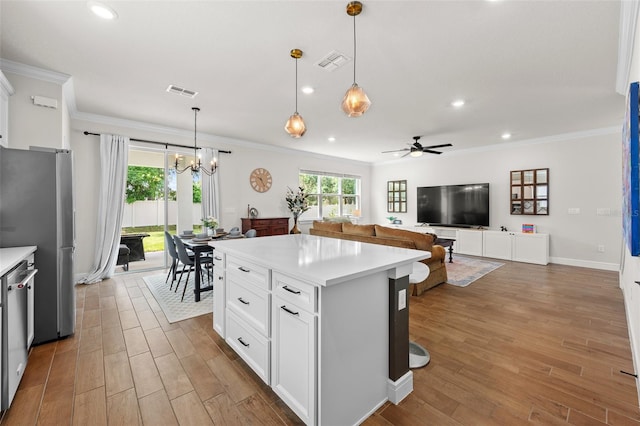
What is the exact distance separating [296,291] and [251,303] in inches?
24.7

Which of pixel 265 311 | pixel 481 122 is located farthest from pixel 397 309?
pixel 481 122

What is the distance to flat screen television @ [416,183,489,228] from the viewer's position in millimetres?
6781

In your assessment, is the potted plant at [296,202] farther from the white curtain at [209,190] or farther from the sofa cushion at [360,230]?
the sofa cushion at [360,230]

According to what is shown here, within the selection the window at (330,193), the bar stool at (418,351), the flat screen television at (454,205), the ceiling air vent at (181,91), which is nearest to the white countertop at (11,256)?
the ceiling air vent at (181,91)

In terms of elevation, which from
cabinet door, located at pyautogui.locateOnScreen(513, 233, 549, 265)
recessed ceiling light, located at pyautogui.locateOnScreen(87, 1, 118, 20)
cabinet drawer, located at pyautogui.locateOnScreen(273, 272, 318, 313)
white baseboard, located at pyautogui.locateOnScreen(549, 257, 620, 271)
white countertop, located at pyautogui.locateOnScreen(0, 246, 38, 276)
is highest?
recessed ceiling light, located at pyautogui.locateOnScreen(87, 1, 118, 20)

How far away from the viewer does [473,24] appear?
223cm

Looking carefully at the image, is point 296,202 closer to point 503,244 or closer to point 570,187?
point 503,244

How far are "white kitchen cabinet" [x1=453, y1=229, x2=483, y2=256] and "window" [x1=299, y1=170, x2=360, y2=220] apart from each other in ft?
11.0

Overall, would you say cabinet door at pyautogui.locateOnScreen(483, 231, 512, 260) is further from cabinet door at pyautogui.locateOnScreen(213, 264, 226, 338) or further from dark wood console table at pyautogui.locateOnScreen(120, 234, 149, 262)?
dark wood console table at pyautogui.locateOnScreen(120, 234, 149, 262)

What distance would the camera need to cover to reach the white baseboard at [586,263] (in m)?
5.21

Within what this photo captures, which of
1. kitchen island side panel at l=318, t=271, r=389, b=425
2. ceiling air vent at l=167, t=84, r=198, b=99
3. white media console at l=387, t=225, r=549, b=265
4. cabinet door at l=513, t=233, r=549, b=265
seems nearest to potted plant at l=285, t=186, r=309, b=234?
ceiling air vent at l=167, t=84, r=198, b=99

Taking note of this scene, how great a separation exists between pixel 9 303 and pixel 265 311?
166 cm

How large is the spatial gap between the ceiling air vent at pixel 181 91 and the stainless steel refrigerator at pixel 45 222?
1.40m

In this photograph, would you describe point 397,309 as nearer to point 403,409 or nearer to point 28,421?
point 403,409
